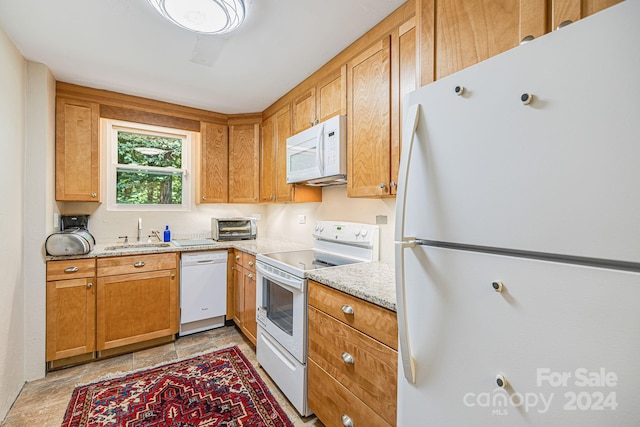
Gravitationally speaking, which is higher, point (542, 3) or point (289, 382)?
point (542, 3)

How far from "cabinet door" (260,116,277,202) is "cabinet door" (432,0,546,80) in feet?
7.06

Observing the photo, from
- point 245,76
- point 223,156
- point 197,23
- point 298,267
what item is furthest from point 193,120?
point 298,267

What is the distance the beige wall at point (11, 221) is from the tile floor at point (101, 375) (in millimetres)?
96

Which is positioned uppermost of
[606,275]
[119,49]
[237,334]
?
[119,49]

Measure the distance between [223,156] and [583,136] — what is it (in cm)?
322

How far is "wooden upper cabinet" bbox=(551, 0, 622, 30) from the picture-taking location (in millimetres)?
649

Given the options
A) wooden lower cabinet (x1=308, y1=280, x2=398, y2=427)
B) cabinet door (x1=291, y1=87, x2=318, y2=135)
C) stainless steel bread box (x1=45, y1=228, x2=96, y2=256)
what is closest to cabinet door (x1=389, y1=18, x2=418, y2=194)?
wooden lower cabinet (x1=308, y1=280, x2=398, y2=427)

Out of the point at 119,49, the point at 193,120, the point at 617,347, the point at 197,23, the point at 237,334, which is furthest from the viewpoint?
the point at 193,120

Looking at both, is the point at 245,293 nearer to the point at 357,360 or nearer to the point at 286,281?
the point at 286,281

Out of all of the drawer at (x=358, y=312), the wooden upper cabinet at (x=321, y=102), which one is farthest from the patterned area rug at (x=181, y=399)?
the wooden upper cabinet at (x=321, y=102)

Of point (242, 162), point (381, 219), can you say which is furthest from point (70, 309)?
point (381, 219)

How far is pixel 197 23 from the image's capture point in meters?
1.62

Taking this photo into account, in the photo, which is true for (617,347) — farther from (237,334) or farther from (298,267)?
(237,334)

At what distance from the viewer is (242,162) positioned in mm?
3311
